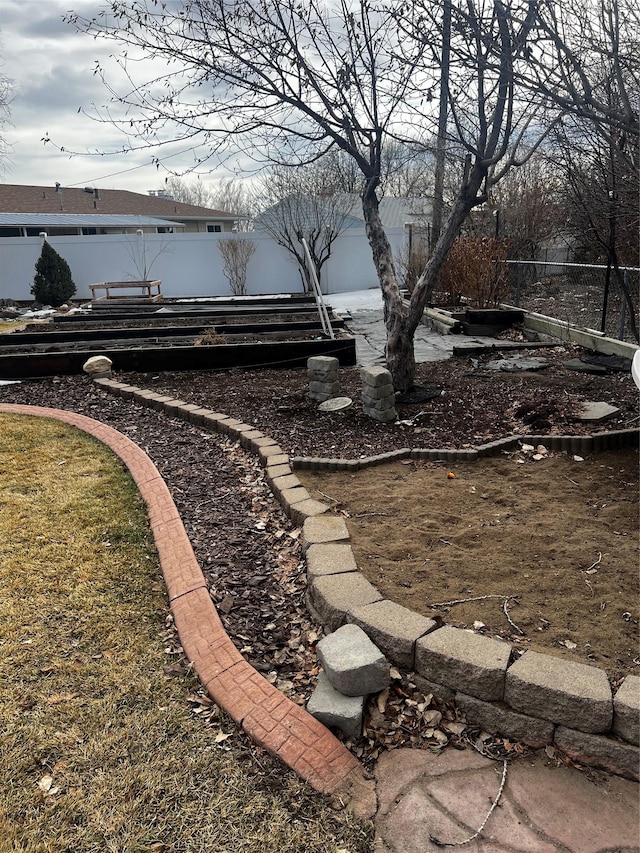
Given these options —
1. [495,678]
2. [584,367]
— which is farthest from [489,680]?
[584,367]

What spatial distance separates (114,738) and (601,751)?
152 centimetres

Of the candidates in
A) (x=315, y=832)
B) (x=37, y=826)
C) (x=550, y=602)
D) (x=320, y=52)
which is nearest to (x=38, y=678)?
(x=37, y=826)

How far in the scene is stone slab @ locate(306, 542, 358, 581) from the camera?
2.53 m

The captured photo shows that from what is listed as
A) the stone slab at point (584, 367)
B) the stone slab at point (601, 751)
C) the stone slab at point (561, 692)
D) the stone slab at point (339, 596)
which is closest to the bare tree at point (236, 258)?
the stone slab at point (584, 367)

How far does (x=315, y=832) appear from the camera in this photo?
153 cm

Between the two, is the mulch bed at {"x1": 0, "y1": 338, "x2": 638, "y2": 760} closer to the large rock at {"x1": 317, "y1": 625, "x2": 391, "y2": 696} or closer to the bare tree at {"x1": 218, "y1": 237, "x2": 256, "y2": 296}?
the large rock at {"x1": 317, "y1": 625, "x2": 391, "y2": 696}

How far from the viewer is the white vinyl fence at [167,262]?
1683cm

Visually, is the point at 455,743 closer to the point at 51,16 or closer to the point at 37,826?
the point at 37,826

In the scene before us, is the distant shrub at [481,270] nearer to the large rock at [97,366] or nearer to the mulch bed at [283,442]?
the mulch bed at [283,442]

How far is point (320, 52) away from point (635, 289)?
5.02 meters

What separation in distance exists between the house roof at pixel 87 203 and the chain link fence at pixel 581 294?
17.7m

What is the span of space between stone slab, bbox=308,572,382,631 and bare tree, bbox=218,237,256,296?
15478mm

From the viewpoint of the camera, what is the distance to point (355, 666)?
1916mm

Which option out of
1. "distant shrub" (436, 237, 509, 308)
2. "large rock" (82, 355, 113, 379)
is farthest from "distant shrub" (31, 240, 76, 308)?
"distant shrub" (436, 237, 509, 308)
